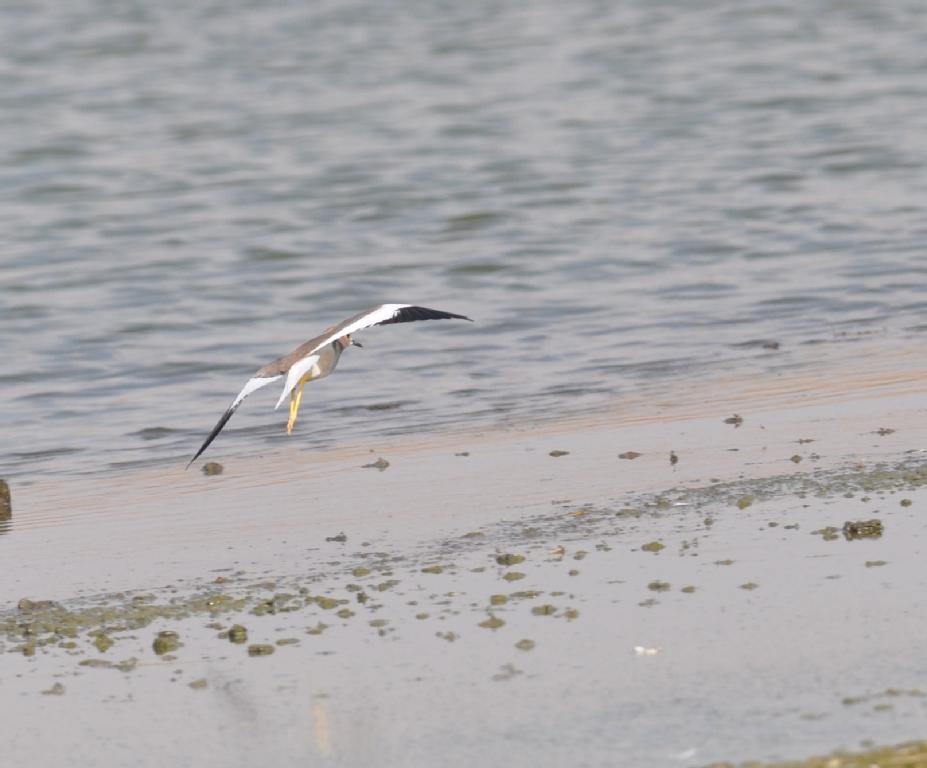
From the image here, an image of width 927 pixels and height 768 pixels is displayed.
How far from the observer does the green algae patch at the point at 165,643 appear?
6758 mm

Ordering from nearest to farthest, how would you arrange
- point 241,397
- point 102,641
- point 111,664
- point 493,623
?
point 111,664 < point 493,623 < point 102,641 < point 241,397

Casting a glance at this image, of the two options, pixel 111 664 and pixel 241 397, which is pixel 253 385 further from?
pixel 111 664

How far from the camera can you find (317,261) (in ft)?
60.1

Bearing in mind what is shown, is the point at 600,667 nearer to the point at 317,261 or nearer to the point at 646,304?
the point at 646,304

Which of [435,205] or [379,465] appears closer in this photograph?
[379,465]

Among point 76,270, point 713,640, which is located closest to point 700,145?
point 76,270

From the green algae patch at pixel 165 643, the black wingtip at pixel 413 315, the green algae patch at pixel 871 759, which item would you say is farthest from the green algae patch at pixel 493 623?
the black wingtip at pixel 413 315

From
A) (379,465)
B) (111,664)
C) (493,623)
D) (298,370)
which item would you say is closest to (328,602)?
(493,623)

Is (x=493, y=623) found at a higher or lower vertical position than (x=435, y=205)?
lower

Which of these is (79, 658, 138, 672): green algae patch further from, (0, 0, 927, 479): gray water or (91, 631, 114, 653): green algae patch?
(0, 0, 927, 479): gray water

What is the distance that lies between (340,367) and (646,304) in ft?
9.12

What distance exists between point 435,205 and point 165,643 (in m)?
14.5

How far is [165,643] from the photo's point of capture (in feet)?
22.3

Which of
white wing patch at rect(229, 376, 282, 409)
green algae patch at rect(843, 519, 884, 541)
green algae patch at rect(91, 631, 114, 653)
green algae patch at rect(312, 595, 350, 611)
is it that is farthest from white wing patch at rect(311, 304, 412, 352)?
green algae patch at rect(843, 519, 884, 541)
